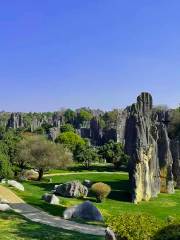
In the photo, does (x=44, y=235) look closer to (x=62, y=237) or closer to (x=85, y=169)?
(x=62, y=237)

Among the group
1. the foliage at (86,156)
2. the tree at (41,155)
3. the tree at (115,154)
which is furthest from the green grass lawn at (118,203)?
the foliage at (86,156)

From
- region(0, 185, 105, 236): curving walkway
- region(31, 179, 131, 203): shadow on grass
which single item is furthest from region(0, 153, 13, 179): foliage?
region(0, 185, 105, 236): curving walkway

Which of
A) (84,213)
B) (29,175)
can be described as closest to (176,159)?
(29,175)

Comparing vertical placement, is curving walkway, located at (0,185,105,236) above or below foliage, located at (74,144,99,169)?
below

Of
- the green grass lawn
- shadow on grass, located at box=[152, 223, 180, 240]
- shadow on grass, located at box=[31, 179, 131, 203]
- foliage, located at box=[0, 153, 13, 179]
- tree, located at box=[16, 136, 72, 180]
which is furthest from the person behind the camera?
tree, located at box=[16, 136, 72, 180]

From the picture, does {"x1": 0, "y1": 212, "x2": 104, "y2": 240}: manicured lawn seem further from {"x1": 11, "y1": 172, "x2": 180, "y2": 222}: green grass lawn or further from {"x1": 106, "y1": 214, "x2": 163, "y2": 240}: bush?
{"x1": 11, "y1": 172, "x2": 180, "y2": 222}: green grass lawn

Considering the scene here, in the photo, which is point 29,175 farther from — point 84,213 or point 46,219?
point 46,219
